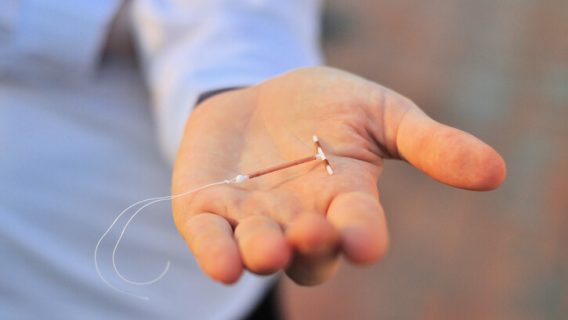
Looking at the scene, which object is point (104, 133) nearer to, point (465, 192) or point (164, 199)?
point (164, 199)

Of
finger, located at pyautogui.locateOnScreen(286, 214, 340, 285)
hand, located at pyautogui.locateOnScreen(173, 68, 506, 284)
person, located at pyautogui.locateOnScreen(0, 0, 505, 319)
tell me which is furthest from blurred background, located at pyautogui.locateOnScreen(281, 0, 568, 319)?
finger, located at pyautogui.locateOnScreen(286, 214, 340, 285)

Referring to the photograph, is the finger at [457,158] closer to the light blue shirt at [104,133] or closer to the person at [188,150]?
the person at [188,150]

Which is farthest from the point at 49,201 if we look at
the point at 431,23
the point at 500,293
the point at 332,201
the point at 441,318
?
the point at 431,23

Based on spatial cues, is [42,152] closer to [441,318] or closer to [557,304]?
[441,318]

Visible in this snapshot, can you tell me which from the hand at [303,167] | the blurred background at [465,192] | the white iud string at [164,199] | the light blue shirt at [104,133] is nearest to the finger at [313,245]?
the hand at [303,167]

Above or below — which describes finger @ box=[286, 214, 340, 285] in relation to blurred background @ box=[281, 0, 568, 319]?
above

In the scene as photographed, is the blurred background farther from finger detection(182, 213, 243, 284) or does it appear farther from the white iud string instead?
finger detection(182, 213, 243, 284)
